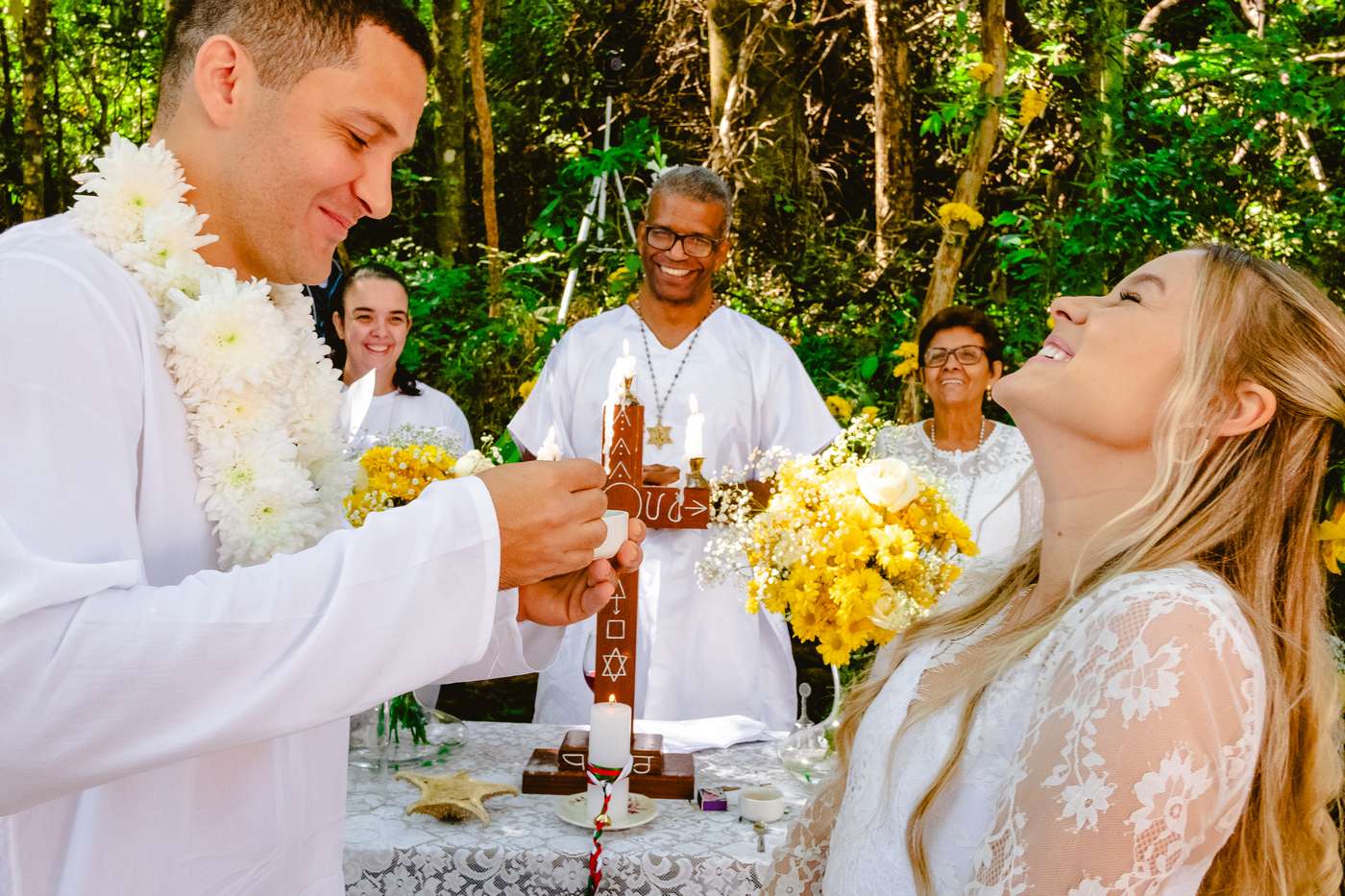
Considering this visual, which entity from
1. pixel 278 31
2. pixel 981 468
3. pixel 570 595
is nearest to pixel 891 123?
pixel 981 468

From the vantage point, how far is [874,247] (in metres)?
7.93

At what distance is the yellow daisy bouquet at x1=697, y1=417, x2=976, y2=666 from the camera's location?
2.60 metres

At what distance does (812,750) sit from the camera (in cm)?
297

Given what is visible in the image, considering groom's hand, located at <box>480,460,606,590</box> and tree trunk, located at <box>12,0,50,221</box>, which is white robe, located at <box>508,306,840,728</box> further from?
tree trunk, located at <box>12,0,50,221</box>

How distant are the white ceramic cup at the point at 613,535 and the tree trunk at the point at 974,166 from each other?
4.94 metres

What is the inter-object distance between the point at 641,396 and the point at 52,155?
6.76 metres

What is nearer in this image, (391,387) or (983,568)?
(983,568)

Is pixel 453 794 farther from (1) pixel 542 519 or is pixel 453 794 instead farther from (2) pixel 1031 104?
(2) pixel 1031 104

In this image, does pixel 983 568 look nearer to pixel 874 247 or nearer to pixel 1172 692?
pixel 1172 692

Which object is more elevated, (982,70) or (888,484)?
(982,70)

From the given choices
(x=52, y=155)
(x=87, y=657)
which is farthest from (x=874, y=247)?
(x=87, y=657)

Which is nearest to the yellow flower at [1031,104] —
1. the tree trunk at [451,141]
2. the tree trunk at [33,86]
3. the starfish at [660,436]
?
the starfish at [660,436]

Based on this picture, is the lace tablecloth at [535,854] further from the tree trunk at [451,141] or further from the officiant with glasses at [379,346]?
the tree trunk at [451,141]

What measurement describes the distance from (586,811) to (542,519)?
1.37 metres
